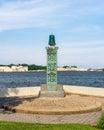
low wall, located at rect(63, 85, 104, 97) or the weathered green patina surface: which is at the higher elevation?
the weathered green patina surface

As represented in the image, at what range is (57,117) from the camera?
16281 millimetres

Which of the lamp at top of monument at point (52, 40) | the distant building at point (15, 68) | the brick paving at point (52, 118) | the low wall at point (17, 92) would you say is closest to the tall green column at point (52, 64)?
the lamp at top of monument at point (52, 40)

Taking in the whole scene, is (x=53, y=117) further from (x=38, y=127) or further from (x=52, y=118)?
(x=38, y=127)

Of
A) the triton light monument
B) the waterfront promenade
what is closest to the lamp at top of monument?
the triton light monument

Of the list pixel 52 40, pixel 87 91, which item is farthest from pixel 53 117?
pixel 87 91

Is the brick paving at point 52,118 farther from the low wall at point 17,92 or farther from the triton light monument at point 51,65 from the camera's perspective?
the low wall at point 17,92

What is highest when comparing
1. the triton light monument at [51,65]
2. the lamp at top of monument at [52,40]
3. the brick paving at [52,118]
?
the lamp at top of monument at [52,40]

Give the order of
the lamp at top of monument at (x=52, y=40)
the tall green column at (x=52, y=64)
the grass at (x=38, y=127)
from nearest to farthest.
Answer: the grass at (x=38, y=127) → the tall green column at (x=52, y=64) → the lamp at top of monument at (x=52, y=40)

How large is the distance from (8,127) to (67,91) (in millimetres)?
14560

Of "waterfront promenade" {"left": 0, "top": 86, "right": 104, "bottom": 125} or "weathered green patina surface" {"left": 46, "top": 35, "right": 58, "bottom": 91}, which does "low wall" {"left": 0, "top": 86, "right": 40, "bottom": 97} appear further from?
"waterfront promenade" {"left": 0, "top": 86, "right": 104, "bottom": 125}

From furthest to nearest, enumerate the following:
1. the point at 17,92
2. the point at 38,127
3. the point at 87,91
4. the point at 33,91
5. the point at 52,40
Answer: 1. the point at 33,91
2. the point at 87,91
3. the point at 17,92
4. the point at 52,40
5. the point at 38,127

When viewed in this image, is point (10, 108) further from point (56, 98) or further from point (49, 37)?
point (49, 37)

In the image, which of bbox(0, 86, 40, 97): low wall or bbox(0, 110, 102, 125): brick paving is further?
bbox(0, 86, 40, 97): low wall

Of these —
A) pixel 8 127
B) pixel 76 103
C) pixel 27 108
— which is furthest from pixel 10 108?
pixel 8 127
